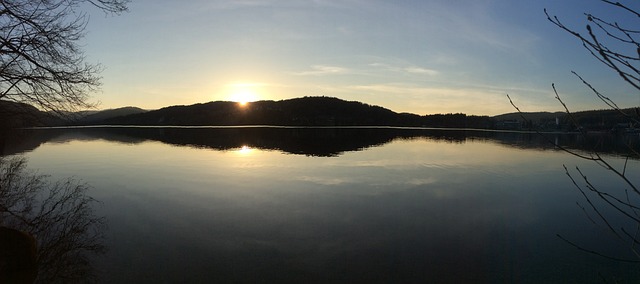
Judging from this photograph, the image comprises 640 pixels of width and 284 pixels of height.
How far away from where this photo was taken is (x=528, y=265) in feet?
30.9

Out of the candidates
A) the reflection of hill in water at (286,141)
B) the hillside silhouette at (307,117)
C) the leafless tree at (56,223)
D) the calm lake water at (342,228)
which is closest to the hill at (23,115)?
the reflection of hill in water at (286,141)

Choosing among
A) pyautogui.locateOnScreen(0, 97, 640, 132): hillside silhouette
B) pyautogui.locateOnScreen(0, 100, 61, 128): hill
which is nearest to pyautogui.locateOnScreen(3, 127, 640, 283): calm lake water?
pyautogui.locateOnScreen(0, 100, 61, 128): hill

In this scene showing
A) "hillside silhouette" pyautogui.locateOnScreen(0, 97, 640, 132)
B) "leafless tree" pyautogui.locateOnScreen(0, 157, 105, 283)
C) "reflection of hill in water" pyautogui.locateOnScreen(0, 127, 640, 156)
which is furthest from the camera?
"hillside silhouette" pyautogui.locateOnScreen(0, 97, 640, 132)

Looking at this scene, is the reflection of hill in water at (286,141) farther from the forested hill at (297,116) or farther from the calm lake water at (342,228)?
the forested hill at (297,116)

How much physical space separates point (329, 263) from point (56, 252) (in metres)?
6.82

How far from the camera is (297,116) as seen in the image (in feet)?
573

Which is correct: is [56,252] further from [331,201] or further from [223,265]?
[331,201]

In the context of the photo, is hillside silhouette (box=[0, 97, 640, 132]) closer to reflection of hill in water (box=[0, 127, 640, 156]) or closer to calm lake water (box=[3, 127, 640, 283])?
reflection of hill in water (box=[0, 127, 640, 156])

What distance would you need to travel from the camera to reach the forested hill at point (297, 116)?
6683 inches

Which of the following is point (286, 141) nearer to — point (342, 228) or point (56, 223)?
point (342, 228)

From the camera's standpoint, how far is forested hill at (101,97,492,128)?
169750mm

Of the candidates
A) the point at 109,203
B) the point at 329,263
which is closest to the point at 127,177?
the point at 109,203

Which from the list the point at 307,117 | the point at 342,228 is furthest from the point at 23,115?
the point at 307,117

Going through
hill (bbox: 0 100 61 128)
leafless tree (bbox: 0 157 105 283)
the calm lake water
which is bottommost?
the calm lake water
